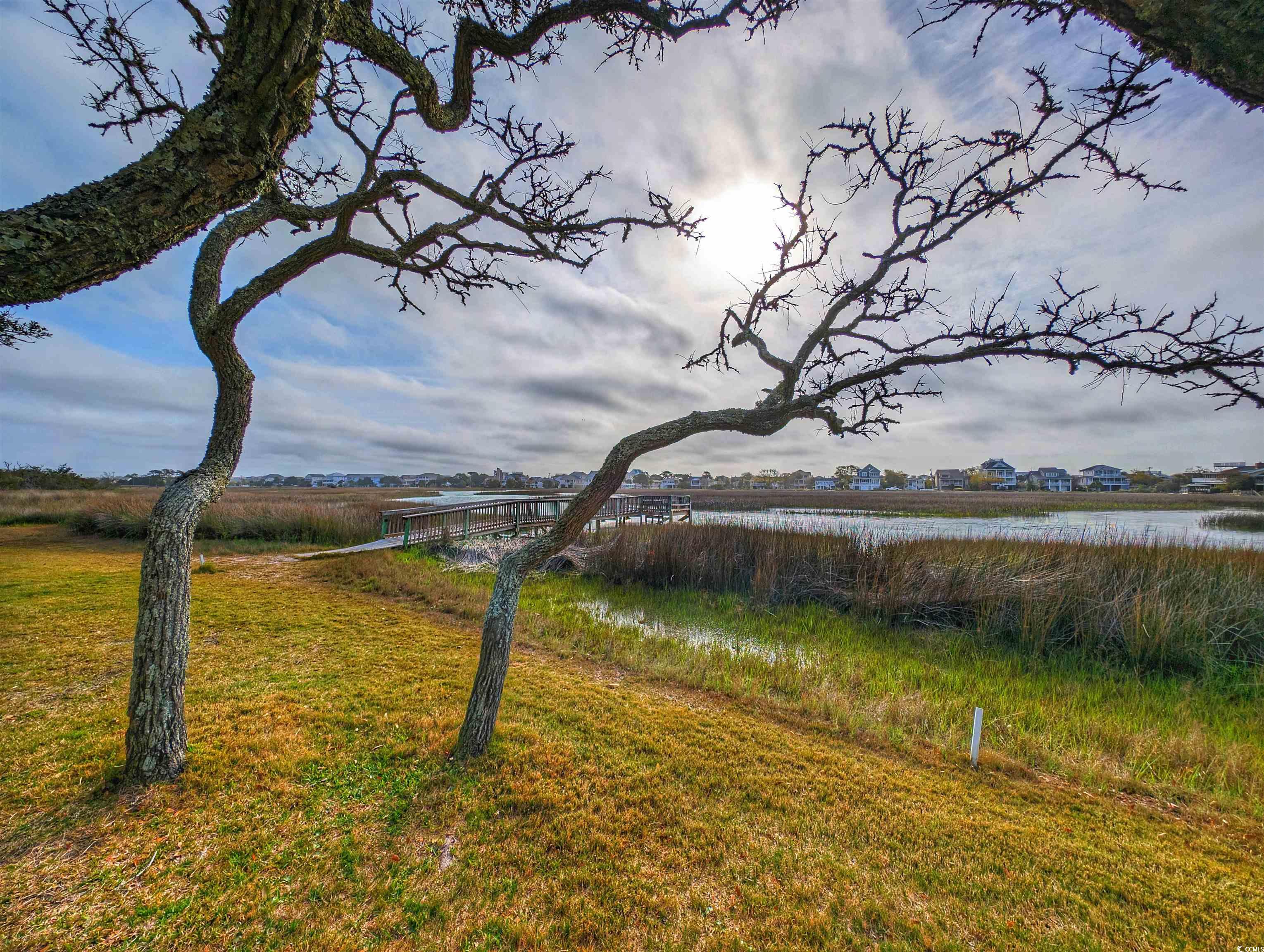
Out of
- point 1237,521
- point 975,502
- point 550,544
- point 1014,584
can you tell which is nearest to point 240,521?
point 550,544

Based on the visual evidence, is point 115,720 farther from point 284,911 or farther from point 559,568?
point 559,568

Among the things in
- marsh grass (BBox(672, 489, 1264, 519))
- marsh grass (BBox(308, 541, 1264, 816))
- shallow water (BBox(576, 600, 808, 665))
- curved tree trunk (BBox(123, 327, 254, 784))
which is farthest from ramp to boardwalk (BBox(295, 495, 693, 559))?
marsh grass (BBox(672, 489, 1264, 519))

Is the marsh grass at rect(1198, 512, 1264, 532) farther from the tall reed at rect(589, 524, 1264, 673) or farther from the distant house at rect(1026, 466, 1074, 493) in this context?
the distant house at rect(1026, 466, 1074, 493)

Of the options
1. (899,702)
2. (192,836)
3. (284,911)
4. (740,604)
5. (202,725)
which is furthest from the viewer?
(740,604)

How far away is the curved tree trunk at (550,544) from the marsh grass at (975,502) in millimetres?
30415

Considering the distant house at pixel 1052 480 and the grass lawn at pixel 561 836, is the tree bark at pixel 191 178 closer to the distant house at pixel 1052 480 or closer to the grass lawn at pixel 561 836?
the grass lawn at pixel 561 836

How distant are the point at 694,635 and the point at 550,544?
216 inches

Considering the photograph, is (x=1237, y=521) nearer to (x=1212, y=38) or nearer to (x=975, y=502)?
(x=975, y=502)

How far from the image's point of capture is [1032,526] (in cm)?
2425

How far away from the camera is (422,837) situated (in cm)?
257

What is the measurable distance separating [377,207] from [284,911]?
6.08 meters

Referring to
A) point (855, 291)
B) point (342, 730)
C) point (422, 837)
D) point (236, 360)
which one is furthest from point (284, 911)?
point (855, 291)

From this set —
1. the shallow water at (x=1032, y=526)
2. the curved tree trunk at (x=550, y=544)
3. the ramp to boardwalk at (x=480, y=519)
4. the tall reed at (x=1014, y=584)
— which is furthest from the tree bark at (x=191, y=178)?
the shallow water at (x=1032, y=526)

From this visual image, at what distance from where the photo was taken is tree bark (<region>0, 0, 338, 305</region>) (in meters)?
1.57
